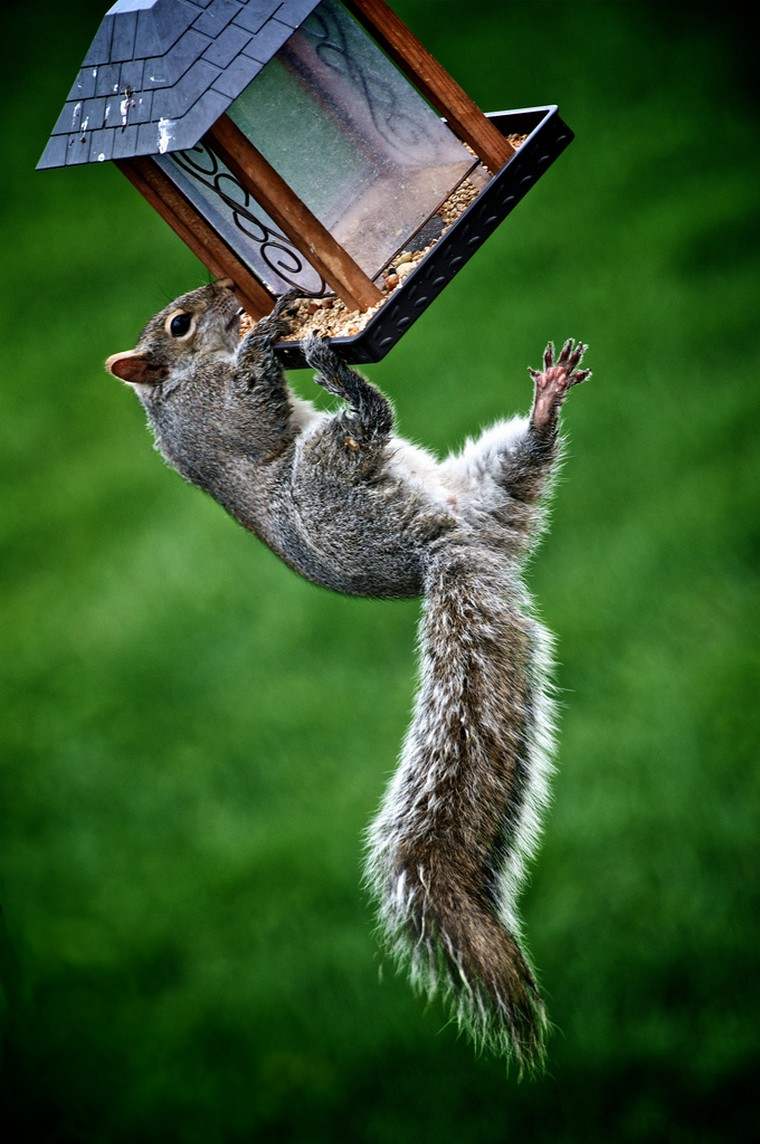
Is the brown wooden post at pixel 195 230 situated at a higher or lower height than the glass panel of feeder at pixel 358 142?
lower

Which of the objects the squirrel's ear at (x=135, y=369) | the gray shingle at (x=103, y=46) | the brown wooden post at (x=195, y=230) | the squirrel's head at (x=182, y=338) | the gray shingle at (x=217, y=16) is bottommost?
the squirrel's ear at (x=135, y=369)

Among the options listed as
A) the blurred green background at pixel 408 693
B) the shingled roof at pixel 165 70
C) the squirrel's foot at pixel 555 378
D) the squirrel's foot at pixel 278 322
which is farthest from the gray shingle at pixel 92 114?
the blurred green background at pixel 408 693

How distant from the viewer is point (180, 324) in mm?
2963

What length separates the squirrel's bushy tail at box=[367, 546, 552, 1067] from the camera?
255cm

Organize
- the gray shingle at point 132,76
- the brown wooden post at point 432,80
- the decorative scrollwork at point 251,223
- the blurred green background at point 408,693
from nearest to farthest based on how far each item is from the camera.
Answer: the gray shingle at point 132,76
the brown wooden post at point 432,80
the decorative scrollwork at point 251,223
the blurred green background at point 408,693

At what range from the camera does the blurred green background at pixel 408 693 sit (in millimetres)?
4219

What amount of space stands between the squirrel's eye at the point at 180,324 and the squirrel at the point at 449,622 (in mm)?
116

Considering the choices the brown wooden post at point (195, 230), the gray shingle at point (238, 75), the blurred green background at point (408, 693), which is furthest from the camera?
the blurred green background at point (408, 693)

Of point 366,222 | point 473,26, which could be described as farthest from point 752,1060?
point 473,26

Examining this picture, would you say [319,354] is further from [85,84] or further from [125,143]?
[85,84]

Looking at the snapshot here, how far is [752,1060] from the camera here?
402cm

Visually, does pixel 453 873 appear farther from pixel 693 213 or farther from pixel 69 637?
pixel 693 213

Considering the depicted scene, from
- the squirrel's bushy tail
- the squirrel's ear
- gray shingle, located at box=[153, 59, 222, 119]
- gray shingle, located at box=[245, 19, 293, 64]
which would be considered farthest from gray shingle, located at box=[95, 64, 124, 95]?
the squirrel's bushy tail

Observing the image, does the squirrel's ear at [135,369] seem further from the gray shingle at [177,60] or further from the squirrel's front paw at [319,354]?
the gray shingle at [177,60]
